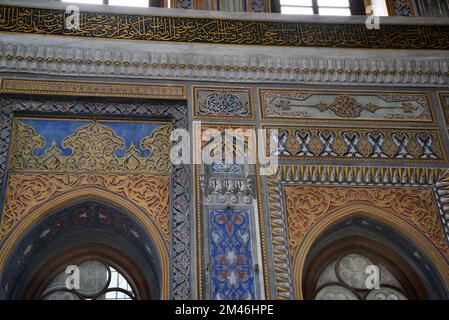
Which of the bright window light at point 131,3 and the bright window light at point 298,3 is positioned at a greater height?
the bright window light at point 298,3

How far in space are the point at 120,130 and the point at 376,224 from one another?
2.26 m

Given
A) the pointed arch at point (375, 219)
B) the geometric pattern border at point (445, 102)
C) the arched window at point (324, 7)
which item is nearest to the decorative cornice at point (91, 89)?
the pointed arch at point (375, 219)

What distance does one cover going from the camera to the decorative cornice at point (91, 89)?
580 cm

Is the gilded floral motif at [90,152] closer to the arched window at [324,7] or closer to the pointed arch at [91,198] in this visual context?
the pointed arch at [91,198]

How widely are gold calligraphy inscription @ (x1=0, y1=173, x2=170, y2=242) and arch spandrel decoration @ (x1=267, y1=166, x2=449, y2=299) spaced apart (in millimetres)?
865

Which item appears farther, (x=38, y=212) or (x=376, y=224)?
(x=376, y=224)

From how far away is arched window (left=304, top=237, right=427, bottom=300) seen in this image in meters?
5.90

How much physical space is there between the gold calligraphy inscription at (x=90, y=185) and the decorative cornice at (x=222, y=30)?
1.27 m

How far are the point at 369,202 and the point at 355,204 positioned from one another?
130mm

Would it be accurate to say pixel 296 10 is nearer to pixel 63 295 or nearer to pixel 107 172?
pixel 107 172

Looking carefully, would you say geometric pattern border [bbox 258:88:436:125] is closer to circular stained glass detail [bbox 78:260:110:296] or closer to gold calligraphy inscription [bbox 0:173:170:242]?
gold calligraphy inscription [bbox 0:173:170:242]
